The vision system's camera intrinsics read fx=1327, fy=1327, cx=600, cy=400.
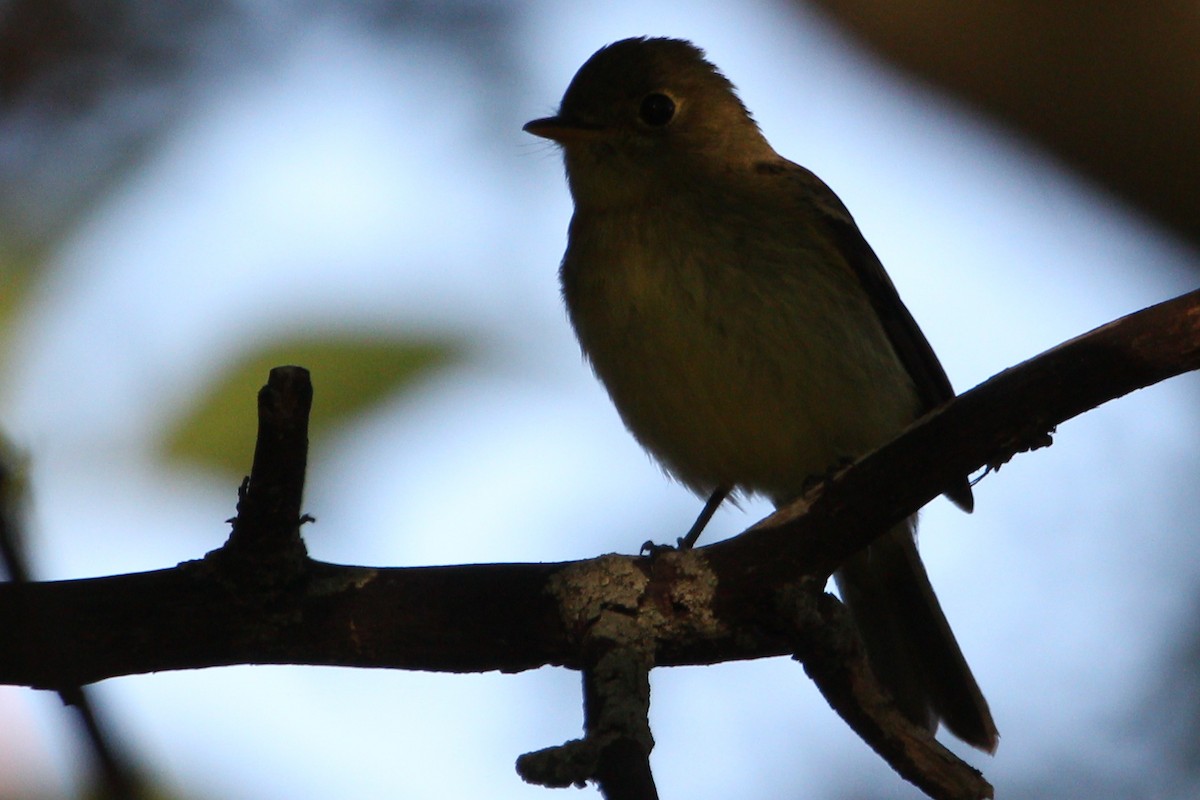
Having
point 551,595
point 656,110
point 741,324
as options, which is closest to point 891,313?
point 741,324

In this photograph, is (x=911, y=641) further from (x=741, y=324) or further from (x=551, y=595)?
(x=551, y=595)

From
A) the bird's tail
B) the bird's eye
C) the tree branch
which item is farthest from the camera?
the bird's eye

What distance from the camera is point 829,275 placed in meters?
4.66

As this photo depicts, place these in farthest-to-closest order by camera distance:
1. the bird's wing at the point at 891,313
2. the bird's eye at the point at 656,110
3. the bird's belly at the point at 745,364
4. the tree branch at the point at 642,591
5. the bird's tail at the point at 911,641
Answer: the bird's eye at the point at 656,110, the bird's wing at the point at 891,313, the bird's tail at the point at 911,641, the bird's belly at the point at 745,364, the tree branch at the point at 642,591

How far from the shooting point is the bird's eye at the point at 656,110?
5.19 m

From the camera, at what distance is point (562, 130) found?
4.99 metres

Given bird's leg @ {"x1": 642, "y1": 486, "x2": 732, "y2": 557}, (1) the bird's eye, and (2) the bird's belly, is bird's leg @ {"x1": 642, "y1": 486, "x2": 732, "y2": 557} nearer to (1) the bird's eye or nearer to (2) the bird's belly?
(2) the bird's belly

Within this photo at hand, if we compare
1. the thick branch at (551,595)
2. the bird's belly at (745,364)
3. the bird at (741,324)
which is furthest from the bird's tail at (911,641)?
the thick branch at (551,595)

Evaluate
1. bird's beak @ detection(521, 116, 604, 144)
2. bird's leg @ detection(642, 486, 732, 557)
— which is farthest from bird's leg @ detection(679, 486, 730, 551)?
bird's beak @ detection(521, 116, 604, 144)

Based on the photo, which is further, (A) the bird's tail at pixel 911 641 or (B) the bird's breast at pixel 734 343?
(A) the bird's tail at pixel 911 641

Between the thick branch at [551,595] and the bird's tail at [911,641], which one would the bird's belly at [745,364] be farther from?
the thick branch at [551,595]

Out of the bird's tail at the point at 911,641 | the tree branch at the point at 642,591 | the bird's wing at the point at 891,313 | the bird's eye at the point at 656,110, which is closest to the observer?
the tree branch at the point at 642,591

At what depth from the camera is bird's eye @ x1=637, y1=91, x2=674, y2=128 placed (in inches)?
204

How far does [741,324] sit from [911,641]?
1.52 m
